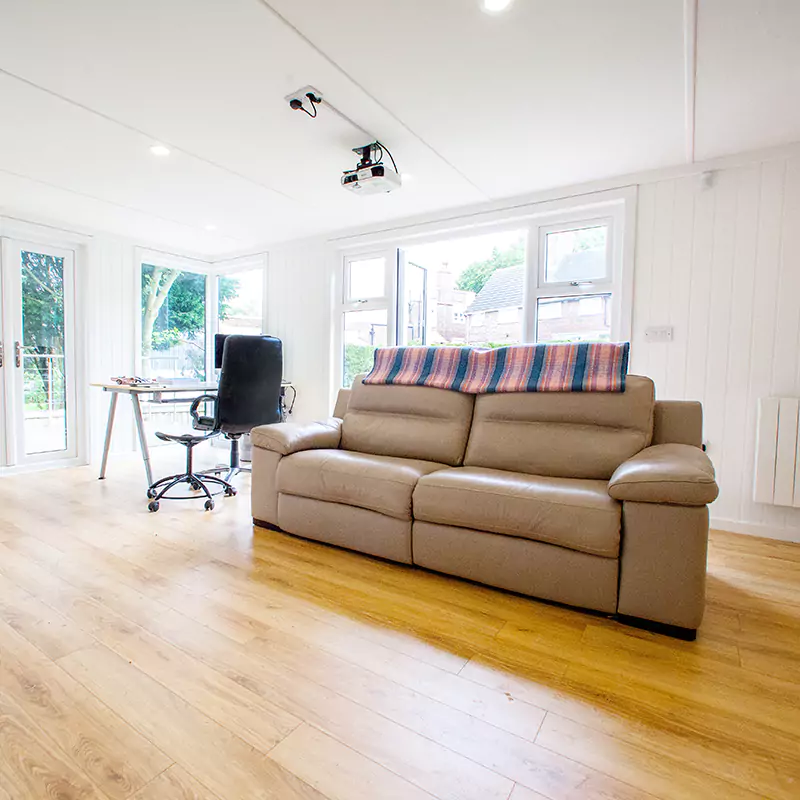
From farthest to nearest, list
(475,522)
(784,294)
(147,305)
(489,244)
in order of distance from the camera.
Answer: (147,305)
(489,244)
(784,294)
(475,522)

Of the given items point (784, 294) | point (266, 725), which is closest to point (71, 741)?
point (266, 725)

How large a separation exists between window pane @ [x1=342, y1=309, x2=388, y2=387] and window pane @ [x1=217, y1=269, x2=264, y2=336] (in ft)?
3.83

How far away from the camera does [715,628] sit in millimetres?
1707

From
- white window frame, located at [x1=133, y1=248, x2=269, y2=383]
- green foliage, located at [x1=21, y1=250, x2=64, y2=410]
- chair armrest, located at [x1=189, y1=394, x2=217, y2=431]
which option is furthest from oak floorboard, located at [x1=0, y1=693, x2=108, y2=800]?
white window frame, located at [x1=133, y1=248, x2=269, y2=383]

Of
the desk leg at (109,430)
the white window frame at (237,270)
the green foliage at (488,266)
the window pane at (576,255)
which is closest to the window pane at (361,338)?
the green foliage at (488,266)

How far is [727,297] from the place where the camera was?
114 inches

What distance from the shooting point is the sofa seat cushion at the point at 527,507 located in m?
1.70

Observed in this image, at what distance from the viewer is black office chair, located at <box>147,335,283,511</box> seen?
10.4 ft

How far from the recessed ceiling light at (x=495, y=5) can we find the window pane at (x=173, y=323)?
175 inches

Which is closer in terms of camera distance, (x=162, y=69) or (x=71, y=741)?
(x=71, y=741)

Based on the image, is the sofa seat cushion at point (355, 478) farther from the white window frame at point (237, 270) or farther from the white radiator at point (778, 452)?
the white window frame at point (237, 270)

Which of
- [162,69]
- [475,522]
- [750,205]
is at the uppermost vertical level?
[162,69]

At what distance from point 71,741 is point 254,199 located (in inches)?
139

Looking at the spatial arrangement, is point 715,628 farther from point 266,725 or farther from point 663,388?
point 663,388
